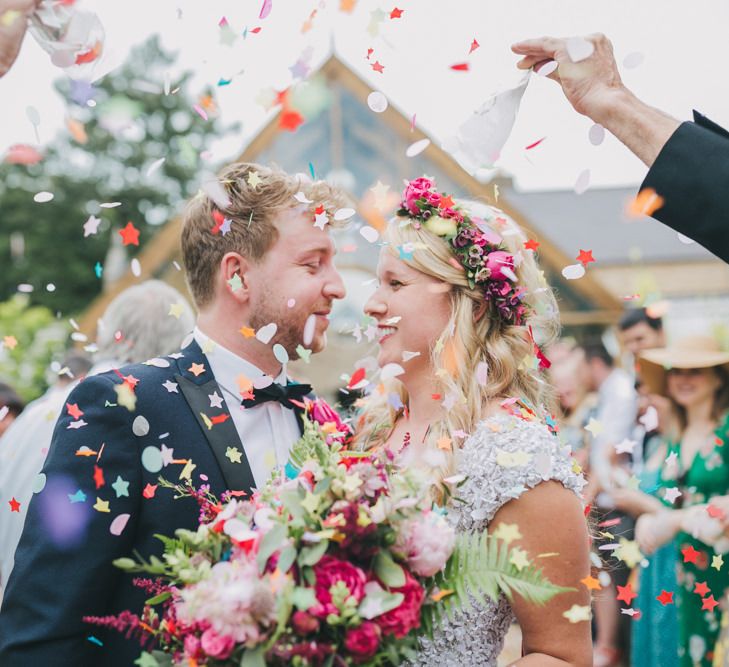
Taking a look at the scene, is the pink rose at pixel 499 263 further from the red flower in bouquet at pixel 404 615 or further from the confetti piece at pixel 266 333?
the red flower in bouquet at pixel 404 615

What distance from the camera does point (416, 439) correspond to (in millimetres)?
3062

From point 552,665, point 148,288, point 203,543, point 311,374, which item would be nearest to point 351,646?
point 203,543

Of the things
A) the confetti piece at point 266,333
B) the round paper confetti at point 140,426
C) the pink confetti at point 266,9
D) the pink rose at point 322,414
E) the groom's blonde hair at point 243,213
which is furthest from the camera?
the groom's blonde hair at point 243,213

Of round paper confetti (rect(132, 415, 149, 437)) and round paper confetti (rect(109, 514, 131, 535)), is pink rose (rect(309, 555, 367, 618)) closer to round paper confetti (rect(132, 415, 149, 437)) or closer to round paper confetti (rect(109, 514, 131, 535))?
round paper confetti (rect(109, 514, 131, 535))

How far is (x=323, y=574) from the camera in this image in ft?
6.17

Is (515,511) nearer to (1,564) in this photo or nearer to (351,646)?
(351,646)

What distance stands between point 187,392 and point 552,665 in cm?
144

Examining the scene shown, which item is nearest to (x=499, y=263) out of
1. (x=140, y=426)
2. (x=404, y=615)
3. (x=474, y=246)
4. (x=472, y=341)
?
(x=474, y=246)

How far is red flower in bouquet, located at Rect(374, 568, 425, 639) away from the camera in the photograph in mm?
1884

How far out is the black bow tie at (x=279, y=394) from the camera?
307cm

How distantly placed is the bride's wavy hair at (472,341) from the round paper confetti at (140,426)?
850 millimetres

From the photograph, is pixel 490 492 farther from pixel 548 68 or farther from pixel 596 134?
pixel 548 68

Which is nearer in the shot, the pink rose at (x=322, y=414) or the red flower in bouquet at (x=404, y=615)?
Result: the red flower in bouquet at (x=404, y=615)

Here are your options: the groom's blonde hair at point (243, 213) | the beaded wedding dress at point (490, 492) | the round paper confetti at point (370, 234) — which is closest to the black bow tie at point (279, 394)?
the groom's blonde hair at point (243, 213)
